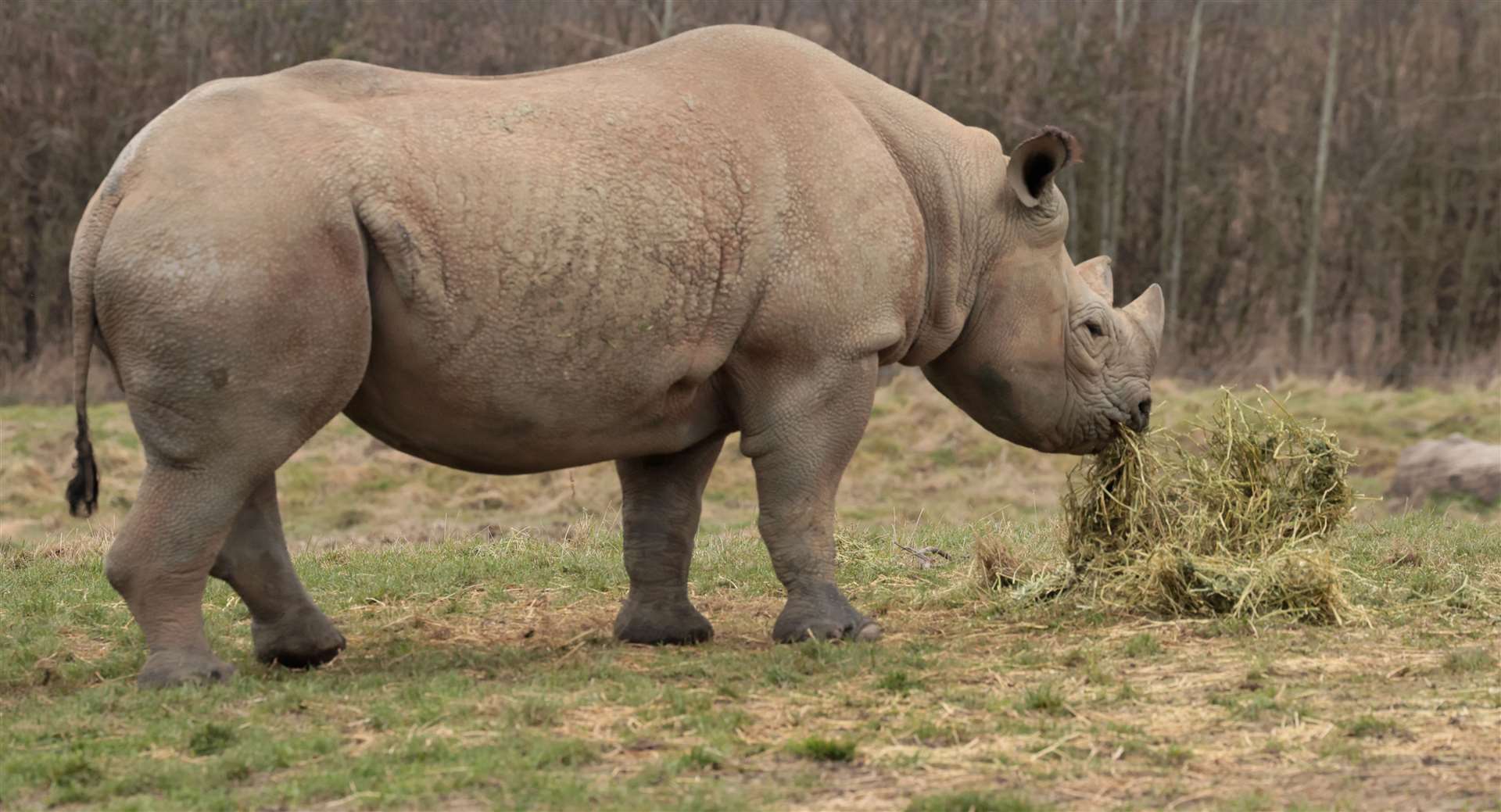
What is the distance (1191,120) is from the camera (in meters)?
21.3

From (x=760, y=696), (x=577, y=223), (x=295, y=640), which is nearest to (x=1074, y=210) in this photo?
(x=577, y=223)

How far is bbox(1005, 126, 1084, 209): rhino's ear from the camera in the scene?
7879mm

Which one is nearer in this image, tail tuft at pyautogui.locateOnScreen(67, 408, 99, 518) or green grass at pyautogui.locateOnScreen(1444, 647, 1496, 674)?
green grass at pyautogui.locateOnScreen(1444, 647, 1496, 674)

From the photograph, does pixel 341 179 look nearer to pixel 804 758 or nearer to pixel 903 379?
pixel 804 758

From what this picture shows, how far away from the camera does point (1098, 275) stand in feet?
28.6

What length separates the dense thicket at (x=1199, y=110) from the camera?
67.4 ft

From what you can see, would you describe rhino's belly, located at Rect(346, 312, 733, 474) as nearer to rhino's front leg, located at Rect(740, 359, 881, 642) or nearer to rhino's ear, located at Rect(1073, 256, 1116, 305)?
rhino's front leg, located at Rect(740, 359, 881, 642)

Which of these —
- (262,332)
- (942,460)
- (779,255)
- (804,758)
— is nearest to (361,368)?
(262,332)

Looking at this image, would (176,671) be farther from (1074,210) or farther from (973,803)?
(1074,210)

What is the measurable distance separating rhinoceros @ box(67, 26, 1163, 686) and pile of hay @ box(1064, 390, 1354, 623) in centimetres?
32

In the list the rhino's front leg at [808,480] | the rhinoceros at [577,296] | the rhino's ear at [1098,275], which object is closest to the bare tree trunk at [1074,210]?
the rhino's ear at [1098,275]

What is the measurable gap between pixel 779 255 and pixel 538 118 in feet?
3.47

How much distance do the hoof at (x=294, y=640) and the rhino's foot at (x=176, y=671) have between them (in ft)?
1.62

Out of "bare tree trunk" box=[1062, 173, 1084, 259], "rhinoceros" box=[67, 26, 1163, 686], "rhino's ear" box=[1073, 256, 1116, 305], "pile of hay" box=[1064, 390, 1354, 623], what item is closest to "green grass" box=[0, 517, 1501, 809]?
"pile of hay" box=[1064, 390, 1354, 623]
